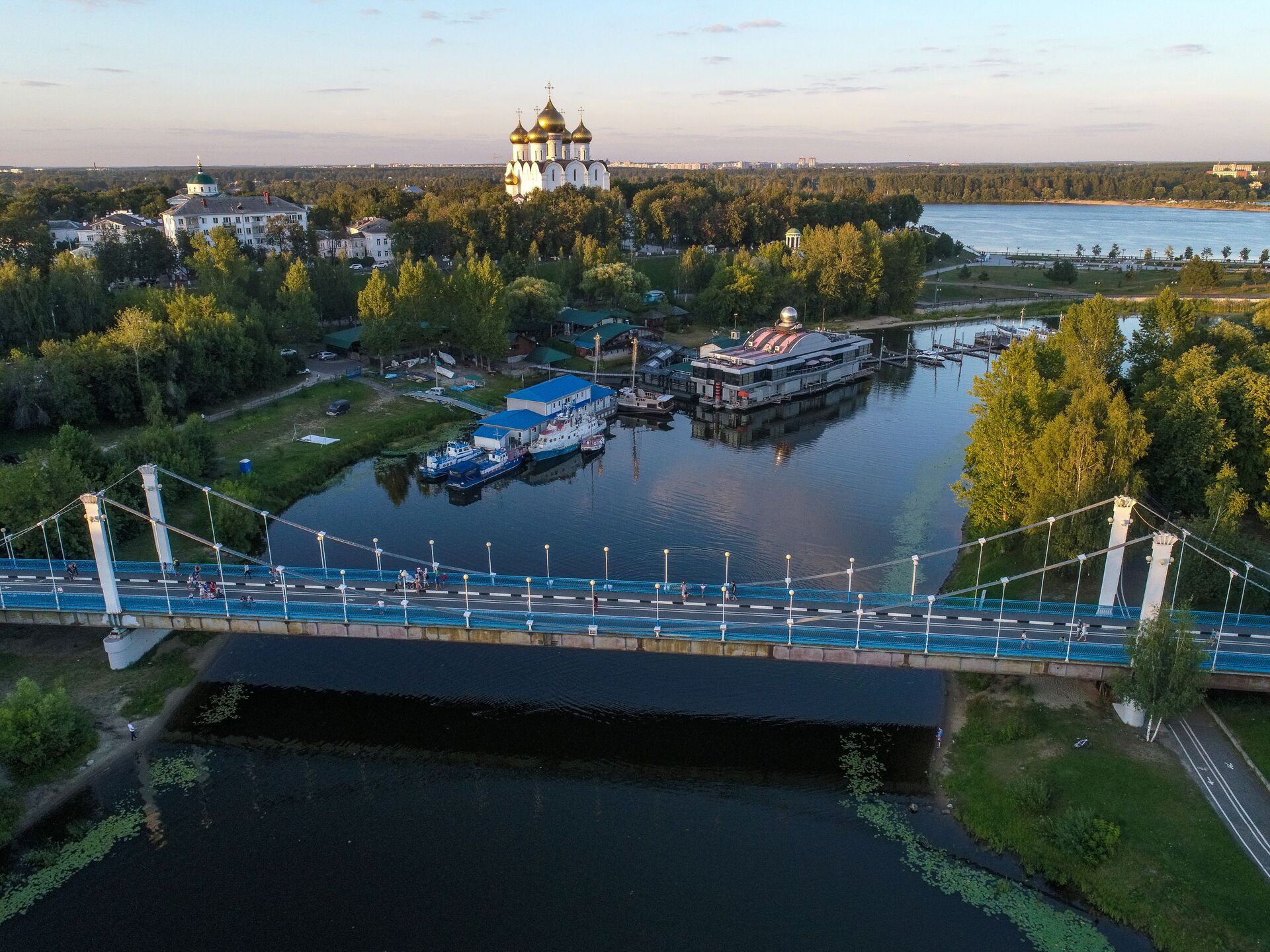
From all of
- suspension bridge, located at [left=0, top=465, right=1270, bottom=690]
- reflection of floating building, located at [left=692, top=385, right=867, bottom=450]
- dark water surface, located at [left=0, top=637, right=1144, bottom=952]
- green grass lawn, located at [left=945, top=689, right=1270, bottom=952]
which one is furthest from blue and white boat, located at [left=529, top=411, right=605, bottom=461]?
green grass lawn, located at [left=945, top=689, right=1270, bottom=952]

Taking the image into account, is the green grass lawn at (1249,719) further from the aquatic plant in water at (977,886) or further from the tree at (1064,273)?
the tree at (1064,273)

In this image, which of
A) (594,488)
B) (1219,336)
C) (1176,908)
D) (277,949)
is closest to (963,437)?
(1219,336)

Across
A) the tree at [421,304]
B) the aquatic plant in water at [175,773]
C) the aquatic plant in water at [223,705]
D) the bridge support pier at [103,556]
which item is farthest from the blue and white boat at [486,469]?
the aquatic plant in water at [175,773]

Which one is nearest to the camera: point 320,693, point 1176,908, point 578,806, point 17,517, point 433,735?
point 1176,908

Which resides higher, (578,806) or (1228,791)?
(1228,791)

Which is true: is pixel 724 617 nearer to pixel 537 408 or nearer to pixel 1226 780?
pixel 1226 780

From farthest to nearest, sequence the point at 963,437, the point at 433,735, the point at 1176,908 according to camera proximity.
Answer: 1. the point at 963,437
2. the point at 433,735
3. the point at 1176,908

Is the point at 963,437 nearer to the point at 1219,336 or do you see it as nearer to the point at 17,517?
the point at 1219,336
